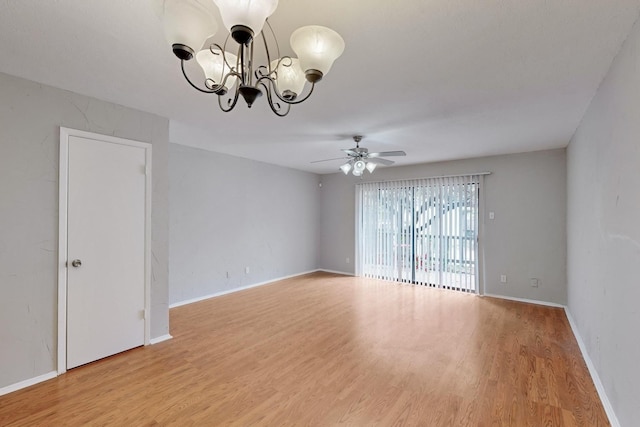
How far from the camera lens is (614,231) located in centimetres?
203

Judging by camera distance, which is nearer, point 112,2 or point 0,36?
point 112,2

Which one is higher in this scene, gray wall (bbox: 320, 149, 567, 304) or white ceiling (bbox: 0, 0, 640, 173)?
white ceiling (bbox: 0, 0, 640, 173)

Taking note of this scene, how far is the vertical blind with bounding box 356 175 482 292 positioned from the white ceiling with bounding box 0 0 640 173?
1865 millimetres

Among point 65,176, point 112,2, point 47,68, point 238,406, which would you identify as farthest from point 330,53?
point 65,176

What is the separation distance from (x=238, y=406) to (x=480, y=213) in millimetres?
4694

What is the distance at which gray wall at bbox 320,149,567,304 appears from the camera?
452 cm

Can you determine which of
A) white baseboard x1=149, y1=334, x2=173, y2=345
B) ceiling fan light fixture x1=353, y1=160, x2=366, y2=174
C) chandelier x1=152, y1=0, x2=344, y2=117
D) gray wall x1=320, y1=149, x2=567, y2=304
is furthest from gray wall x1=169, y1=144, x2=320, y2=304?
chandelier x1=152, y1=0, x2=344, y2=117

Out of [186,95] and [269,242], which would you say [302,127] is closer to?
[186,95]

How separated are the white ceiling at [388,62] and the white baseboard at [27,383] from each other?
2429mm

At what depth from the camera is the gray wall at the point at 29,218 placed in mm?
2328

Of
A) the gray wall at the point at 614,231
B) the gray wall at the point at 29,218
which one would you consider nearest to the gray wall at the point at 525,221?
the gray wall at the point at 614,231

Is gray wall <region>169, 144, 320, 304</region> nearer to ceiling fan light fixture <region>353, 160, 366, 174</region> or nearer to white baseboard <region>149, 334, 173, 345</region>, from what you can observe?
white baseboard <region>149, 334, 173, 345</region>

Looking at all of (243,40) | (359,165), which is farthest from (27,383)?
(359,165)

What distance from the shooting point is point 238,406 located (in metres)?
2.18
